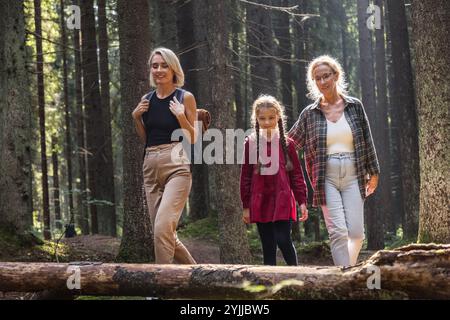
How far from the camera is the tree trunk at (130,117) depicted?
31.4 ft

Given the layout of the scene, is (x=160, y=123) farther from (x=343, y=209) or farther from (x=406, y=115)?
(x=406, y=115)

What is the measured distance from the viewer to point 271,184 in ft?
21.1

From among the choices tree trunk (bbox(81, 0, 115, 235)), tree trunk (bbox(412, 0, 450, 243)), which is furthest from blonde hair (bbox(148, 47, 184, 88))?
tree trunk (bbox(81, 0, 115, 235))

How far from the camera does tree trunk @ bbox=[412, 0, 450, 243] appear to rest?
324 inches

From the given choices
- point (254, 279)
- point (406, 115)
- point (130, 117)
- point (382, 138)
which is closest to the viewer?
point (254, 279)

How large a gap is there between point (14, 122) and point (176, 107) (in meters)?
5.19

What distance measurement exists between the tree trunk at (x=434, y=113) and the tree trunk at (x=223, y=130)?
272 centimetres

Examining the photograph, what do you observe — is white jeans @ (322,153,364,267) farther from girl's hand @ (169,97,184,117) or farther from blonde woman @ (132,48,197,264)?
girl's hand @ (169,97,184,117)

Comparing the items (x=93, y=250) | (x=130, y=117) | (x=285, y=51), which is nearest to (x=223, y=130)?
(x=130, y=117)

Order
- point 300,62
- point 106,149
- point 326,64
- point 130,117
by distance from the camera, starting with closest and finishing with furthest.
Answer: point 326,64, point 130,117, point 106,149, point 300,62

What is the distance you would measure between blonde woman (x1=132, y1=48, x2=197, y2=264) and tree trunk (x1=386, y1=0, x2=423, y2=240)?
1210cm

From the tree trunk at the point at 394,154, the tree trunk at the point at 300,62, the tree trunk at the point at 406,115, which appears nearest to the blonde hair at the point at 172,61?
the tree trunk at the point at 406,115
